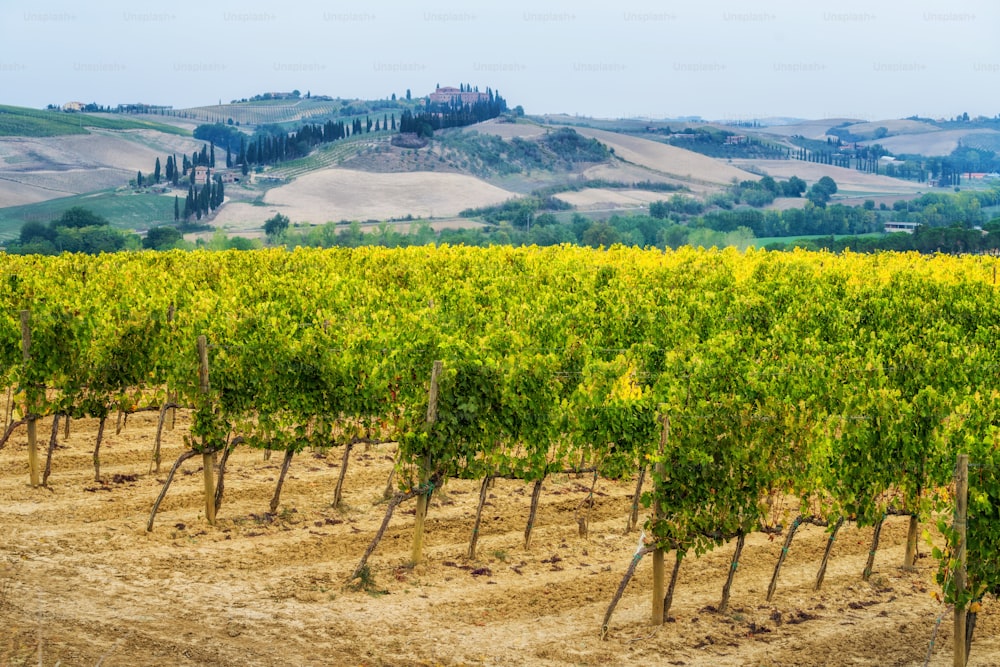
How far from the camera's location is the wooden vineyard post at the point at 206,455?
19.3 m

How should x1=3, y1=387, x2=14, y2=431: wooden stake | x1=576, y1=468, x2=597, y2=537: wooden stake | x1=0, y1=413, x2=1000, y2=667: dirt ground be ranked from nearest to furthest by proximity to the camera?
x1=0, y1=413, x2=1000, y2=667: dirt ground → x1=576, y1=468, x2=597, y2=537: wooden stake → x1=3, y1=387, x2=14, y2=431: wooden stake

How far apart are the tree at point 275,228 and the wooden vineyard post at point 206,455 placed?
150610 millimetres

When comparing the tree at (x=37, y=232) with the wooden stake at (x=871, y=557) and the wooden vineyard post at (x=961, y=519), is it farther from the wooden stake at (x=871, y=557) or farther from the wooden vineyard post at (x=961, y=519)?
the wooden vineyard post at (x=961, y=519)

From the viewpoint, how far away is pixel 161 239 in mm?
153750

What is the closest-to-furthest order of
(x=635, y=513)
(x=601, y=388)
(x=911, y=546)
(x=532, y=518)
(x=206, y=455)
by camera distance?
(x=911, y=546), (x=532, y=518), (x=601, y=388), (x=635, y=513), (x=206, y=455)

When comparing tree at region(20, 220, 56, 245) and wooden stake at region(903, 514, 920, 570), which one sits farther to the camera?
tree at region(20, 220, 56, 245)

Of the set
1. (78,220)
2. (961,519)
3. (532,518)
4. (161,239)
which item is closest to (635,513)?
(532,518)

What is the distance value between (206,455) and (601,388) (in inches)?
268

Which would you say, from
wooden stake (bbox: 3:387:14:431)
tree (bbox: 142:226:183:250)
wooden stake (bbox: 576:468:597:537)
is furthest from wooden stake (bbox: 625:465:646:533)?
tree (bbox: 142:226:183:250)

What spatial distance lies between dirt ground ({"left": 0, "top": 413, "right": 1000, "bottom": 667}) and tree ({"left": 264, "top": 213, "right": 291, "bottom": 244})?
495ft

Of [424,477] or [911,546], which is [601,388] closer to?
[424,477]

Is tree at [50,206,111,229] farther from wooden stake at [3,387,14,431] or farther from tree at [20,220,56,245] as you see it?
wooden stake at [3,387,14,431]

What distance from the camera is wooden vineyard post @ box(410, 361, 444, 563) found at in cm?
1755

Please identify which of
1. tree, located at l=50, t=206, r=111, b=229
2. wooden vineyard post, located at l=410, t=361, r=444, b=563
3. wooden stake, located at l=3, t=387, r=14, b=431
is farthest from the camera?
tree, located at l=50, t=206, r=111, b=229
